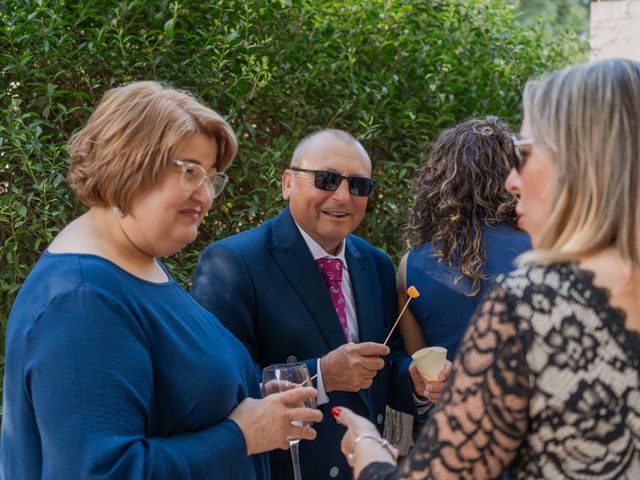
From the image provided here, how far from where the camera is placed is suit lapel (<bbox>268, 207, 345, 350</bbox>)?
3.19m

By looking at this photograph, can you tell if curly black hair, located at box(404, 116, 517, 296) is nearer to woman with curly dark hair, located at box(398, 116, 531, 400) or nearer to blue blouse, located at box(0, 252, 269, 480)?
woman with curly dark hair, located at box(398, 116, 531, 400)

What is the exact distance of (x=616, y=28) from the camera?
22.0ft

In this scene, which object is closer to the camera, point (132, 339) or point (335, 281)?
point (132, 339)

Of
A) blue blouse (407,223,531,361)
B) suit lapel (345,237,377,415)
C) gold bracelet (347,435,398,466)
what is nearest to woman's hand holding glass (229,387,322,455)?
gold bracelet (347,435,398,466)

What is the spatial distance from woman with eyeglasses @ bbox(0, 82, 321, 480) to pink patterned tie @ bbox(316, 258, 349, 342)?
98cm

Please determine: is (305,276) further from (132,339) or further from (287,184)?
(132,339)

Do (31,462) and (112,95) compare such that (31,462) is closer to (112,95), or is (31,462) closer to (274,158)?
(112,95)

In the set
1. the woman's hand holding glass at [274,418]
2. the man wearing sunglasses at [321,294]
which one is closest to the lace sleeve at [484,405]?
the woman's hand holding glass at [274,418]

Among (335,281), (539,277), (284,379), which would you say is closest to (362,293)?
(335,281)

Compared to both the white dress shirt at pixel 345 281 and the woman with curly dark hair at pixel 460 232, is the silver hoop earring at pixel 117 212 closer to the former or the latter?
the white dress shirt at pixel 345 281

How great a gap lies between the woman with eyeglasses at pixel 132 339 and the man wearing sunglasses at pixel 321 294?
697mm

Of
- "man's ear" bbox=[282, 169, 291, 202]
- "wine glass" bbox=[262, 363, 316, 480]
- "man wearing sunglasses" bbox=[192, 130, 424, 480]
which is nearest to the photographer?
"wine glass" bbox=[262, 363, 316, 480]

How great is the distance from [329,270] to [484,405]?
5.82 ft

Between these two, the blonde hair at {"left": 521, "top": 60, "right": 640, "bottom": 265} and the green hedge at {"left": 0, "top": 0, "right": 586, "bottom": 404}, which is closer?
the blonde hair at {"left": 521, "top": 60, "right": 640, "bottom": 265}
